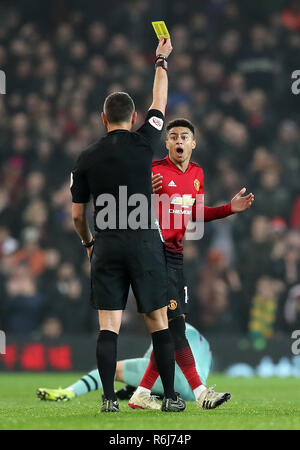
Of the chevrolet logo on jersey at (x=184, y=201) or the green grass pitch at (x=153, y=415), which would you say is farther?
the chevrolet logo on jersey at (x=184, y=201)

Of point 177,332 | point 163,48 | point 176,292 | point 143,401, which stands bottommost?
point 143,401

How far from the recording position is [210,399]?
5.85 m

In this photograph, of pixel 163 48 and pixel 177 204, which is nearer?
pixel 163 48

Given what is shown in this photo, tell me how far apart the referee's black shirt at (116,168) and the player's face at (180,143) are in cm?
78

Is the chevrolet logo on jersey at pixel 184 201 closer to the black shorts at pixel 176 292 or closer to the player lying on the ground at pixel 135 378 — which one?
the black shorts at pixel 176 292

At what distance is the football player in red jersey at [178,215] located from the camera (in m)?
6.13

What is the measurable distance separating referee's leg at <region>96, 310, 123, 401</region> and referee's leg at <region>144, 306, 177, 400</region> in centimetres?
22

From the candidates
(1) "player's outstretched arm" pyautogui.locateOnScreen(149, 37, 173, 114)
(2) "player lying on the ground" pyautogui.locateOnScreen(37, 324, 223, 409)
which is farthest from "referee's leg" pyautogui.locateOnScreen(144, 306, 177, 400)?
(2) "player lying on the ground" pyautogui.locateOnScreen(37, 324, 223, 409)

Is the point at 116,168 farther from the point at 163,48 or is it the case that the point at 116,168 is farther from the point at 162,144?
the point at 162,144

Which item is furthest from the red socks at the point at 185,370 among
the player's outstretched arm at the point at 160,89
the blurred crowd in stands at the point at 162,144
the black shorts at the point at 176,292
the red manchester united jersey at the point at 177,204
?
the blurred crowd in stands at the point at 162,144

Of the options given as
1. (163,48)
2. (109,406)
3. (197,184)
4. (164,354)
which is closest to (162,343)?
(164,354)

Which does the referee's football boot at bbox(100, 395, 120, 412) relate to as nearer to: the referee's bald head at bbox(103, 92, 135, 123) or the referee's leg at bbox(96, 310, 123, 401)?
the referee's leg at bbox(96, 310, 123, 401)

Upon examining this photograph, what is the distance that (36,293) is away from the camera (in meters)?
12.4

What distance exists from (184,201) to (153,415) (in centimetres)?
157
